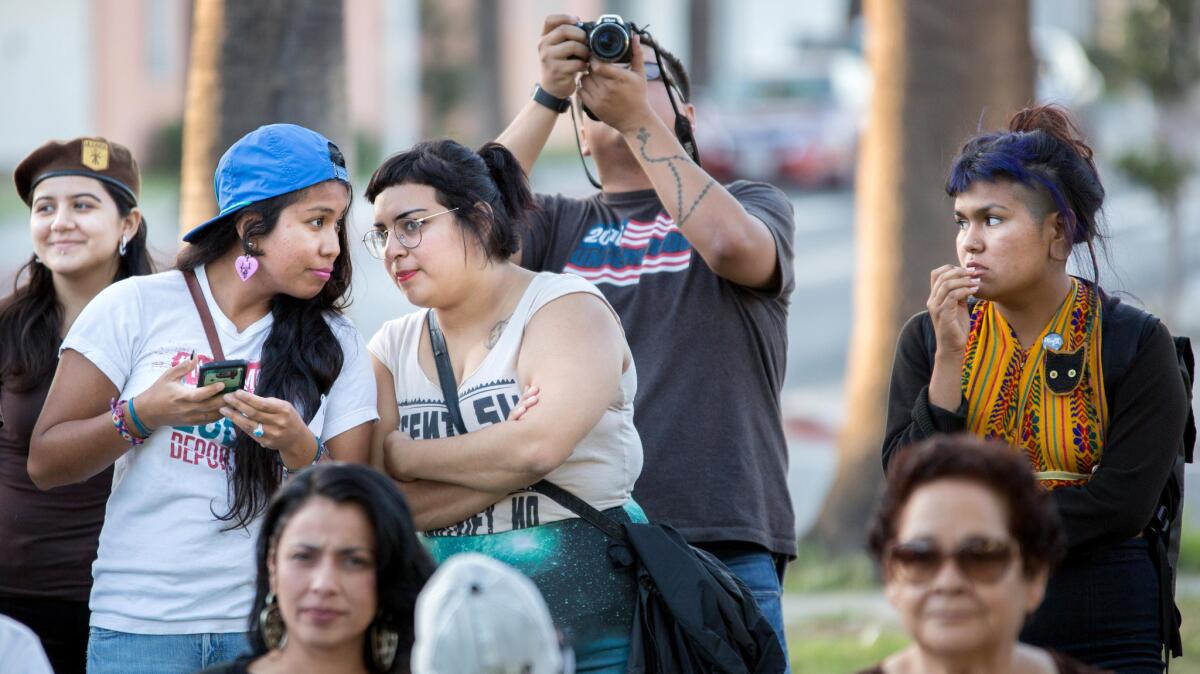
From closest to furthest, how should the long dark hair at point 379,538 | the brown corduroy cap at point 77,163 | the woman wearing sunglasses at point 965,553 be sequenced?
the woman wearing sunglasses at point 965,553 → the long dark hair at point 379,538 → the brown corduroy cap at point 77,163

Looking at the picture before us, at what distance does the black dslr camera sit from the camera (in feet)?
13.2

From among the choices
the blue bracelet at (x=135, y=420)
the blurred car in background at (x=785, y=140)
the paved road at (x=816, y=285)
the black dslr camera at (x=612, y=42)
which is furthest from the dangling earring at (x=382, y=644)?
the blurred car in background at (x=785, y=140)

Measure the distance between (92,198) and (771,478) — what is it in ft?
6.69

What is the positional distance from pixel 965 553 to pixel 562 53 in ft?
6.52

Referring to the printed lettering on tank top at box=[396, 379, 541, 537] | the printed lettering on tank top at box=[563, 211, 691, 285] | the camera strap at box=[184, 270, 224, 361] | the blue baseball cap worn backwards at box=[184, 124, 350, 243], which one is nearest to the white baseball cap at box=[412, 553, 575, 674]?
the printed lettering on tank top at box=[396, 379, 541, 537]

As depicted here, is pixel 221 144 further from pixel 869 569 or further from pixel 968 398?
pixel 869 569

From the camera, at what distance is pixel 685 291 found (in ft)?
13.7

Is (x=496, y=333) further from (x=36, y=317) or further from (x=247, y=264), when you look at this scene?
(x=36, y=317)

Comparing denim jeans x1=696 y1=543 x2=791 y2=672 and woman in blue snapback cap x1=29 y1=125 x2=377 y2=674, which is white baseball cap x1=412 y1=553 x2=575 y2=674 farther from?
denim jeans x1=696 y1=543 x2=791 y2=672

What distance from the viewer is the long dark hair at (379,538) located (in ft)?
9.77

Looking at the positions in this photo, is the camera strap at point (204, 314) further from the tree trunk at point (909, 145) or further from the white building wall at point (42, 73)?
the white building wall at point (42, 73)

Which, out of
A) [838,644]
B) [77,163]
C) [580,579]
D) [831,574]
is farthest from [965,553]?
[831,574]

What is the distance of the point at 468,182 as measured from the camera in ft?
12.0

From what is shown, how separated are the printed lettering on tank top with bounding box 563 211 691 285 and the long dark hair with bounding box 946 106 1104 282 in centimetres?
83
